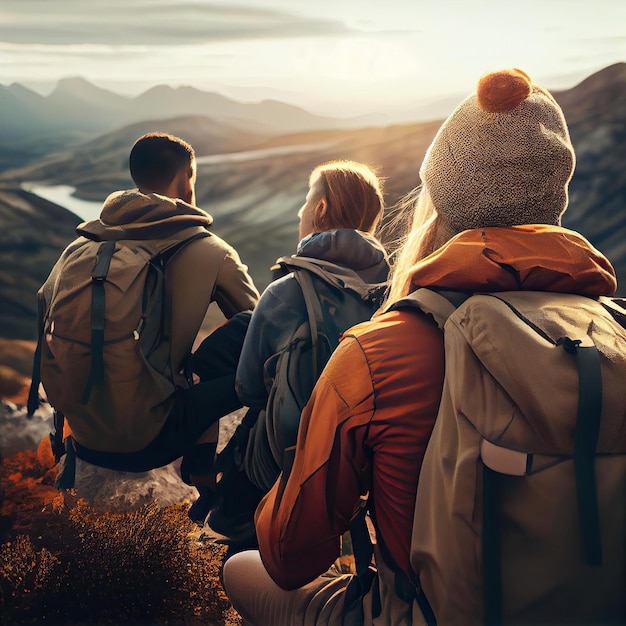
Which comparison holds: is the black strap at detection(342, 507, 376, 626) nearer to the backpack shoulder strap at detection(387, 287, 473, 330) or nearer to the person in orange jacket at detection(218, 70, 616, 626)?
the person in orange jacket at detection(218, 70, 616, 626)

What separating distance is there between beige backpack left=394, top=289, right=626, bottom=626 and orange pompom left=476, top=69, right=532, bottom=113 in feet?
1.36

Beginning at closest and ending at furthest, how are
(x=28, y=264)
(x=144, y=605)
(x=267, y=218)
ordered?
(x=144, y=605) → (x=28, y=264) → (x=267, y=218)

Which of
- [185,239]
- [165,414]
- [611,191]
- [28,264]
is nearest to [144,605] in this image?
[165,414]

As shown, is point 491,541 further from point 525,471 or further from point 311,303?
point 311,303

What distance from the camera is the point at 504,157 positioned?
1.37m

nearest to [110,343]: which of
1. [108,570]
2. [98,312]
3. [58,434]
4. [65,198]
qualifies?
[98,312]

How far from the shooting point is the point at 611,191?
7.92 m

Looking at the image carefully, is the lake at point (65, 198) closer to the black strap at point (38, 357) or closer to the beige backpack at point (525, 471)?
the black strap at point (38, 357)

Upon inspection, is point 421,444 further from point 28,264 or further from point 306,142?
point 306,142

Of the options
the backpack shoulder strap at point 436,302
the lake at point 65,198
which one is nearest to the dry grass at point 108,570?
the backpack shoulder strap at point 436,302

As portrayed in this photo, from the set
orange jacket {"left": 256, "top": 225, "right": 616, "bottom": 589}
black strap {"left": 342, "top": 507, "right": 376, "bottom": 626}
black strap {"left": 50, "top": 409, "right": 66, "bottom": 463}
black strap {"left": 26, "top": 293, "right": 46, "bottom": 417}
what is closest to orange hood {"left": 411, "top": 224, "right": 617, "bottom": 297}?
orange jacket {"left": 256, "top": 225, "right": 616, "bottom": 589}

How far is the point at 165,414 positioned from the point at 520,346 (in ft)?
6.93

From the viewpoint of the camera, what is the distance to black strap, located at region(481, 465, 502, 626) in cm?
119

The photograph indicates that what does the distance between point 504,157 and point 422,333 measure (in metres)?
0.40
